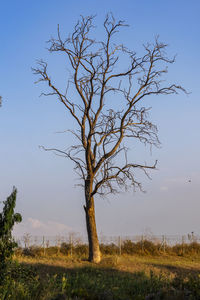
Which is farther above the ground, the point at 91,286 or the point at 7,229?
the point at 7,229

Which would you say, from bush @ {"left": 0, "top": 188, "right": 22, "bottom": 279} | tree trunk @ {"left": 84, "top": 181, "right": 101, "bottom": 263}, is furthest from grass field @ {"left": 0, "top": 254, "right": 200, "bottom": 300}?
tree trunk @ {"left": 84, "top": 181, "right": 101, "bottom": 263}

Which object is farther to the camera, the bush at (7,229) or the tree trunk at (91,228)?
the tree trunk at (91,228)

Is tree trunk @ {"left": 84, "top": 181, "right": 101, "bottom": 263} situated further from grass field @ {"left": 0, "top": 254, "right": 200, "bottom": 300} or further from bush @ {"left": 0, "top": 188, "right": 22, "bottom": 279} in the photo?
bush @ {"left": 0, "top": 188, "right": 22, "bottom": 279}

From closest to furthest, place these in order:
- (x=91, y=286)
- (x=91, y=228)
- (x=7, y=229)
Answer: (x=7, y=229) < (x=91, y=286) < (x=91, y=228)

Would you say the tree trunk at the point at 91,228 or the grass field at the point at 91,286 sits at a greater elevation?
the tree trunk at the point at 91,228

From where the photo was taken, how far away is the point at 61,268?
18.8 m

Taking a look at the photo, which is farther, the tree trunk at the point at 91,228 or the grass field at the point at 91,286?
the tree trunk at the point at 91,228

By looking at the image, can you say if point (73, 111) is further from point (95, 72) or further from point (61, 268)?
point (61, 268)

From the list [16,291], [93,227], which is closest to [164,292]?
[16,291]

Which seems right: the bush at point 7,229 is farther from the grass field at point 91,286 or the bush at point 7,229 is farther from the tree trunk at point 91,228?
the tree trunk at point 91,228

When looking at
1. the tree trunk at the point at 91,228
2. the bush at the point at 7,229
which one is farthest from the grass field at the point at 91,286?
the tree trunk at the point at 91,228

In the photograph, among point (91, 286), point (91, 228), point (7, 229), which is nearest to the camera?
point (7, 229)

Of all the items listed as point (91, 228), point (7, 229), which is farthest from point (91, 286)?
point (91, 228)

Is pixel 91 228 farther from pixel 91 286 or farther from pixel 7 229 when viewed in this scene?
pixel 7 229
